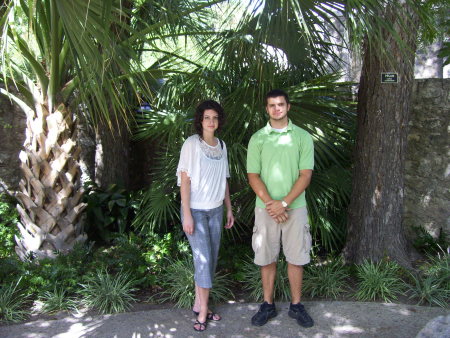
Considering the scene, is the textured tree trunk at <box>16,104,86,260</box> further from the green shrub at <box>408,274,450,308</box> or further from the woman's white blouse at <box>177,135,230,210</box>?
the green shrub at <box>408,274,450,308</box>

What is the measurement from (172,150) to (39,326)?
7.05 feet

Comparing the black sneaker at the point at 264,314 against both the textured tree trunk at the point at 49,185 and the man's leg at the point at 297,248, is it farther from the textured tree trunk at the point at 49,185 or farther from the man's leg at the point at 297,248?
the textured tree trunk at the point at 49,185

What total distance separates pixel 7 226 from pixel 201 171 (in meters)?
3.32

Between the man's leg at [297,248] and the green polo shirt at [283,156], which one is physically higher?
the green polo shirt at [283,156]

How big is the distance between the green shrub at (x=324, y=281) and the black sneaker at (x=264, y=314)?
584mm

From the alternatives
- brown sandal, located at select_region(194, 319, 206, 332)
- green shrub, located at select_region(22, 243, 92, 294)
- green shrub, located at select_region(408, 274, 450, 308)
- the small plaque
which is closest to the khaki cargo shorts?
brown sandal, located at select_region(194, 319, 206, 332)

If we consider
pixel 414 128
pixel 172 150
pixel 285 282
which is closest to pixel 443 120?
Answer: pixel 414 128

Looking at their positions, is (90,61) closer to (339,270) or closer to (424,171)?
(339,270)

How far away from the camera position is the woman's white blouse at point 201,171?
3240 mm

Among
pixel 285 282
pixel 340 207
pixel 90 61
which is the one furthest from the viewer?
pixel 340 207

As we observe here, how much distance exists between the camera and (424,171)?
493 centimetres

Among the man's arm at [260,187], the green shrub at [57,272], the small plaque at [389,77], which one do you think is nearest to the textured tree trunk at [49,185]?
the green shrub at [57,272]

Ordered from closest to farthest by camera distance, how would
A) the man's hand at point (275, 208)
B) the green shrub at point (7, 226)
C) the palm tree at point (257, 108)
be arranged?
the man's hand at point (275, 208)
the palm tree at point (257, 108)
the green shrub at point (7, 226)

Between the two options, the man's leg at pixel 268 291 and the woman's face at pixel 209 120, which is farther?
the man's leg at pixel 268 291
